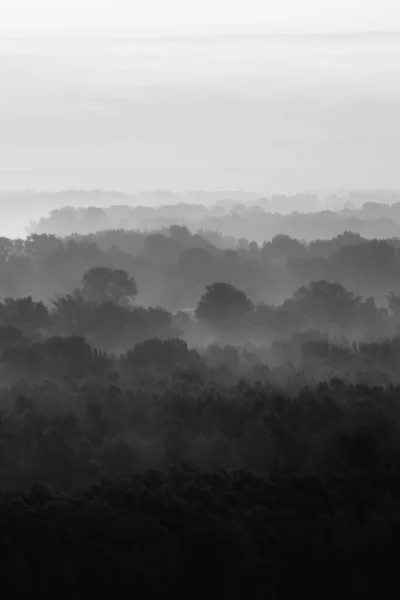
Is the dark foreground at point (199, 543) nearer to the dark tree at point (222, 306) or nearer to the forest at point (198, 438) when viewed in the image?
the forest at point (198, 438)

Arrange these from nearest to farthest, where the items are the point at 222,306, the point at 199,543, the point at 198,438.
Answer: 1. the point at 199,543
2. the point at 198,438
3. the point at 222,306

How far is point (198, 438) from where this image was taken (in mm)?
56250

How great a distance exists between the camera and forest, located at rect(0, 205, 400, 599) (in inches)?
1430

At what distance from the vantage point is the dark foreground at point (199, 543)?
115 feet

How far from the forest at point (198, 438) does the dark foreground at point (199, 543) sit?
8 cm

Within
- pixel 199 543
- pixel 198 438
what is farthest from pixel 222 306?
pixel 199 543

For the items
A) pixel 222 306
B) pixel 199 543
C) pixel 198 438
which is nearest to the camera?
pixel 199 543

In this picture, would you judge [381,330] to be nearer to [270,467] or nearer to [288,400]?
A: [288,400]

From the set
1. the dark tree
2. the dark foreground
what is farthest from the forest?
the dark tree

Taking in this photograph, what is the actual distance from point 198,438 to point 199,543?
61.5 ft

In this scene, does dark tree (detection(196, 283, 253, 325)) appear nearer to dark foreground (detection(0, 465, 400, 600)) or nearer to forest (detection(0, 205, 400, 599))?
forest (detection(0, 205, 400, 599))

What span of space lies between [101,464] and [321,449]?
38.5ft

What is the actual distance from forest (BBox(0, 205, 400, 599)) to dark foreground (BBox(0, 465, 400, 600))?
82mm

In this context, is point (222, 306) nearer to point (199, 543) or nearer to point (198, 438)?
point (198, 438)
